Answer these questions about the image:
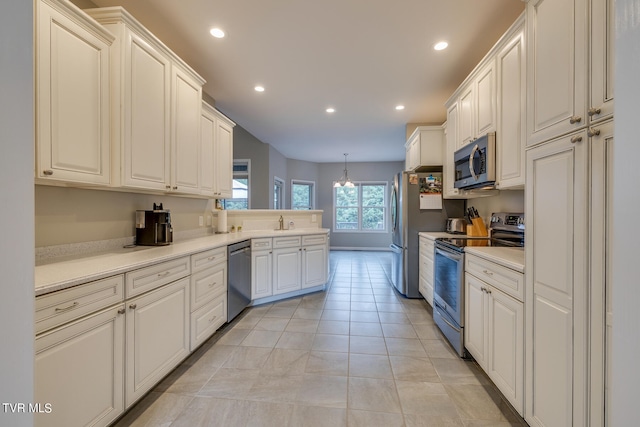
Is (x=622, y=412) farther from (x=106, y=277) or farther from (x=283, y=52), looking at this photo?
(x=283, y=52)

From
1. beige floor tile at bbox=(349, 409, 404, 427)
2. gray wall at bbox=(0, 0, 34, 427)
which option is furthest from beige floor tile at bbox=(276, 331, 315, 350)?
gray wall at bbox=(0, 0, 34, 427)

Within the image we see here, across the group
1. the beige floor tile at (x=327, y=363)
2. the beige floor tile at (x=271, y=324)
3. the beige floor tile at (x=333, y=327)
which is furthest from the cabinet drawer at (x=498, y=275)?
the beige floor tile at (x=271, y=324)

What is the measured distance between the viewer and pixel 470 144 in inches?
101

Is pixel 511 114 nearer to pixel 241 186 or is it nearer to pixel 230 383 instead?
pixel 230 383

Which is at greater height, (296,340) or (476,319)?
(476,319)

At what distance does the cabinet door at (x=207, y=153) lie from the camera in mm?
2842

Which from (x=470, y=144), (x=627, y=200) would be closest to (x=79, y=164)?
(x=627, y=200)

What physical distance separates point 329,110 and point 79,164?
3.27m

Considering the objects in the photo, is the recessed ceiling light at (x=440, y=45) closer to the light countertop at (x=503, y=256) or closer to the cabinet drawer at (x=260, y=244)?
the light countertop at (x=503, y=256)

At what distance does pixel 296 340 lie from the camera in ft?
8.10

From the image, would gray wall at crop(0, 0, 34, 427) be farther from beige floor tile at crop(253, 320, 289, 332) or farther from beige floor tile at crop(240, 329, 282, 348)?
beige floor tile at crop(253, 320, 289, 332)

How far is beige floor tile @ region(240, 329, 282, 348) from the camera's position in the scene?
2395mm

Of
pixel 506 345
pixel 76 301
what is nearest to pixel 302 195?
pixel 506 345

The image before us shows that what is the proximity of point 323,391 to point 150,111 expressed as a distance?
2.38 m
